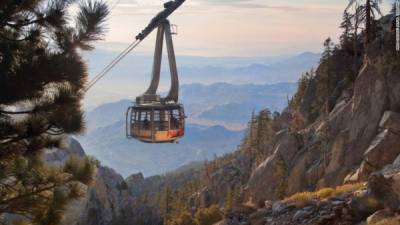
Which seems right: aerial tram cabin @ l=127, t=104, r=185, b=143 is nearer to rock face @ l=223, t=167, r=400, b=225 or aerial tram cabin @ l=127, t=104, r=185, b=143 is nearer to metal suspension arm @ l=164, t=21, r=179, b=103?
metal suspension arm @ l=164, t=21, r=179, b=103

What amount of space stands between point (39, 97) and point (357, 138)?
2519cm

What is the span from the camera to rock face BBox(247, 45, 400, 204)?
27828 millimetres

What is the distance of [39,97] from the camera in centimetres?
989

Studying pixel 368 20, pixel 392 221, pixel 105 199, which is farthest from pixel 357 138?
pixel 105 199

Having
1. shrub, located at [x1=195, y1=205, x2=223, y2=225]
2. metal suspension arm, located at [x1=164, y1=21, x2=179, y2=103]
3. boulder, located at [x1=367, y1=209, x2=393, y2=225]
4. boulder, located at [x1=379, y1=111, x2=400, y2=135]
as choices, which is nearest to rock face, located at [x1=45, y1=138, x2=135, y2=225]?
shrub, located at [x1=195, y1=205, x2=223, y2=225]

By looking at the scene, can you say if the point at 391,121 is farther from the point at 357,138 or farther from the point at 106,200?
the point at 106,200

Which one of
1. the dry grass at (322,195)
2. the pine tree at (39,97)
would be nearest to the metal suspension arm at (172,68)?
the dry grass at (322,195)

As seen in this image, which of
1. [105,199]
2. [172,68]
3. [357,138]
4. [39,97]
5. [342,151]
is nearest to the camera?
[39,97]

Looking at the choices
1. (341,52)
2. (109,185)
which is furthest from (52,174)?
(109,185)

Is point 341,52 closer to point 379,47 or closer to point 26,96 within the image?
point 379,47

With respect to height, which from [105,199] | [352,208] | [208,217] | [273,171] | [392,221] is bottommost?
[105,199]

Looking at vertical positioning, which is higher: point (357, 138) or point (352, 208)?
point (352, 208)

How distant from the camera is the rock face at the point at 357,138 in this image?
2783 centimetres

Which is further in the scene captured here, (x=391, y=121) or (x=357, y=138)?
(x=357, y=138)
